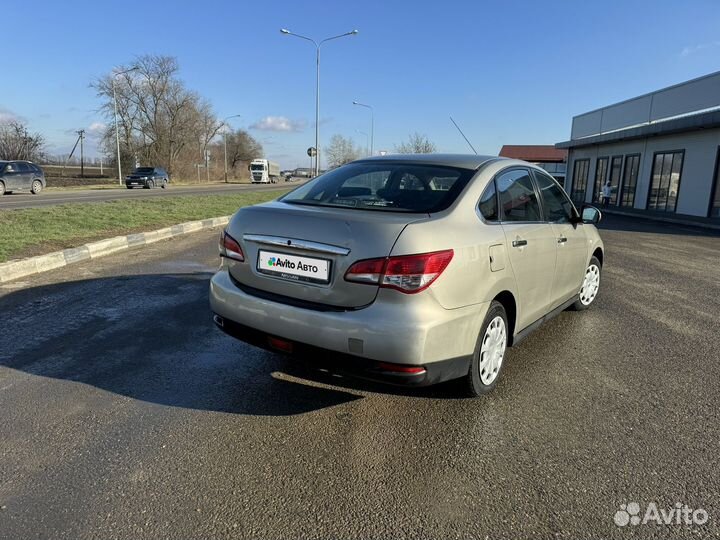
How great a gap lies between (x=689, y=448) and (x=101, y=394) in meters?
3.63

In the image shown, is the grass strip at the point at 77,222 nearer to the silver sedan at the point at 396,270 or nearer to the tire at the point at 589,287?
the silver sedan at the point at 396,270

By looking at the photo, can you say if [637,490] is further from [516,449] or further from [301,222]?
[301,222]

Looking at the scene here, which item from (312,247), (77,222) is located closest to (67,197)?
(77,222)

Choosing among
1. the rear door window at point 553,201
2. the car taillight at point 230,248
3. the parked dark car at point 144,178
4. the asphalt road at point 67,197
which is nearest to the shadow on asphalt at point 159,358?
the car taillight at point 230,248

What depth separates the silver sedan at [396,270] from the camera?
2.69 meters

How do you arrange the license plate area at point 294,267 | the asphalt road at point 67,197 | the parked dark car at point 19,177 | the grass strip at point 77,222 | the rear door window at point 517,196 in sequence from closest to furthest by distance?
the license plate area at point 294,267 < the rear door window at point 517,196 < the grass strip at point 77,222 < the asphalt road at point 67,197 < the parked dark car at point 19,177

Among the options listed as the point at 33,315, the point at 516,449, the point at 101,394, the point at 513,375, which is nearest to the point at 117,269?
the point at 33,315

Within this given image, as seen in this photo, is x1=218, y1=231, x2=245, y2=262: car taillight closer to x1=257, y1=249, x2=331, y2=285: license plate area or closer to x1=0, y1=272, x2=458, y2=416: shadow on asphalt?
x1=257, y1=249, x2=331, y2=285: license plate area

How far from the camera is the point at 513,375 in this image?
3799 millimetres

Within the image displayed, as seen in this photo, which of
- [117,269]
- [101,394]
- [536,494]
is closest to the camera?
[536,494]

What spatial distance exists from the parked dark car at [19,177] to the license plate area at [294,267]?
83.0 ft

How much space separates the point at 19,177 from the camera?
23.2 meters

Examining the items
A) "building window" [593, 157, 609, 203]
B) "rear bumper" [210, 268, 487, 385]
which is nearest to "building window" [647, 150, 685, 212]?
"building window" [593, 157, 609, 203]

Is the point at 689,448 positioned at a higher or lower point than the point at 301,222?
Result: lower
